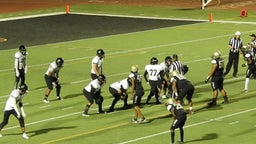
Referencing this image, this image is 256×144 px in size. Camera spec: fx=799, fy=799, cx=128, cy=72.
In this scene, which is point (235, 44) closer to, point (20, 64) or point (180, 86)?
point (180, 86)

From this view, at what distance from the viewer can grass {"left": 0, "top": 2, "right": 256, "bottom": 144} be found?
78.9 feet

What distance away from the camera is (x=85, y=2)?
69188mm

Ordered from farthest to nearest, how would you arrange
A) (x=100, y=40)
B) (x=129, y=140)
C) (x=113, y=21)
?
1. (x=113, y=21)
2. (x=100, y=40)
3. (x=129, y=140)

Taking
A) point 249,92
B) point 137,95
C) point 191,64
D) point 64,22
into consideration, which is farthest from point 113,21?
point 137,95

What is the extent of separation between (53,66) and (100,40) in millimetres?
16603

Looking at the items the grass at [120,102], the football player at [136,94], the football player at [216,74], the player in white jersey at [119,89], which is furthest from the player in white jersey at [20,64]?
the football player at [216,74]

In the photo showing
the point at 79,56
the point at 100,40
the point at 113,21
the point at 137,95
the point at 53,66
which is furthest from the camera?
the point at 113,21

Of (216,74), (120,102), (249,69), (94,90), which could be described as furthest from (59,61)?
(249,69)

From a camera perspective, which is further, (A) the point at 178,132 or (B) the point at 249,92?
(B) the point at 249,92

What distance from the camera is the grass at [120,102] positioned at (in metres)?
24.0

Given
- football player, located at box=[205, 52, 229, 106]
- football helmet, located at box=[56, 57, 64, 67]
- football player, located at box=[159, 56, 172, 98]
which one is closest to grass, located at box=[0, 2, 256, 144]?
football player, located at box=[205, 52, 229, 106]

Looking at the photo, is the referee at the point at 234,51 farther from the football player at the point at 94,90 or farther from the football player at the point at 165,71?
the football player at the point at 94,90

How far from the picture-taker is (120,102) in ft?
95.1

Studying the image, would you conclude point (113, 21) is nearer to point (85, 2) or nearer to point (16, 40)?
point (16, 40)
